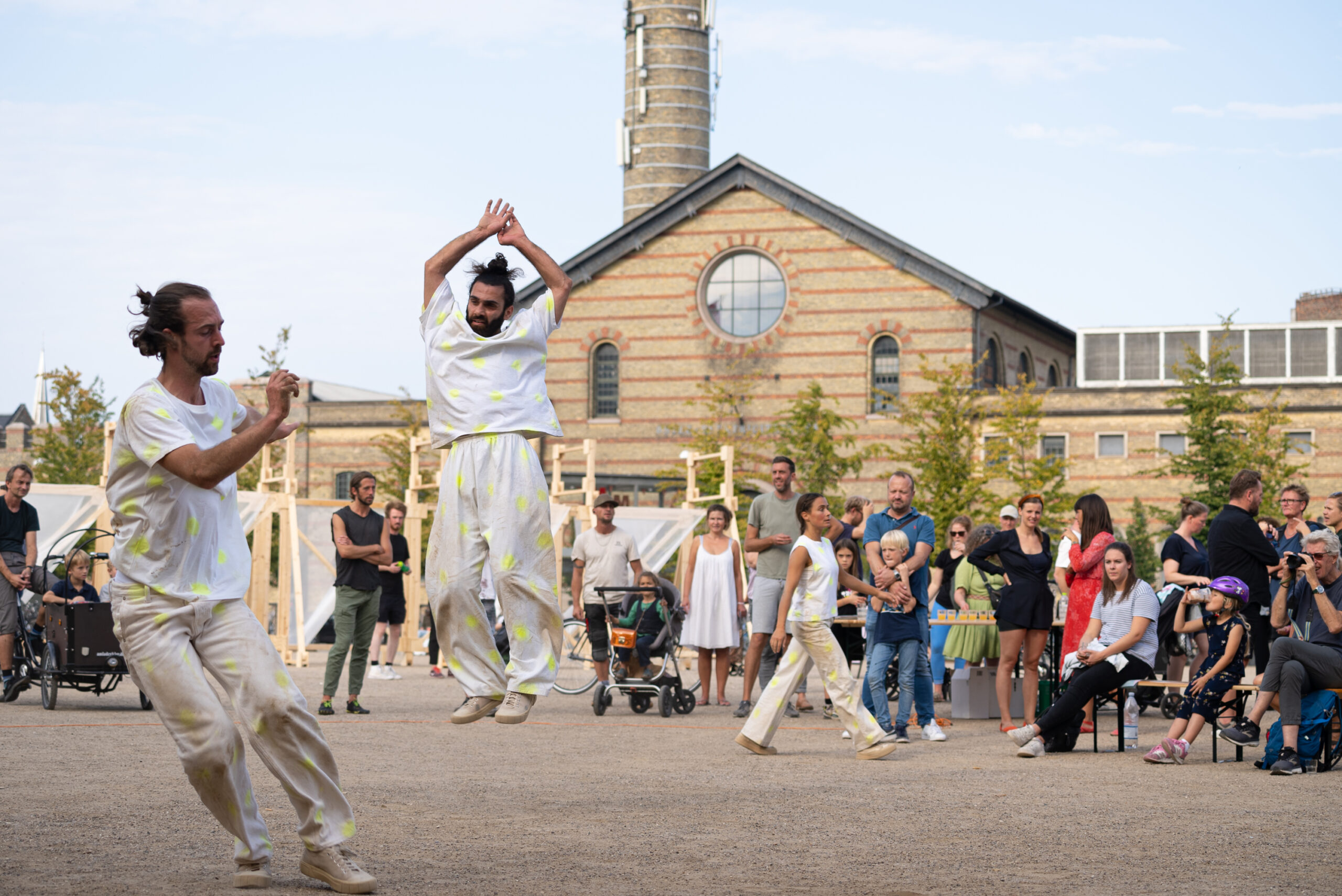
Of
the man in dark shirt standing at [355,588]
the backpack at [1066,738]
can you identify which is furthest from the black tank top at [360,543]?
the backpack at [1066,738]

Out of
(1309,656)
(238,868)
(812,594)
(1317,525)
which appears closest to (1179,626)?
(1317,525)

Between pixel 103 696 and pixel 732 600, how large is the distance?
23.0 feet

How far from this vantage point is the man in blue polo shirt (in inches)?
480

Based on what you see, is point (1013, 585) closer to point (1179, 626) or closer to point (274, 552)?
point (1179, 626)

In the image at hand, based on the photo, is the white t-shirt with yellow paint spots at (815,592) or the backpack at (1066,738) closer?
the white t-shirt with yellow paint spots at (815,592)

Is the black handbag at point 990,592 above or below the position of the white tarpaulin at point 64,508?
below

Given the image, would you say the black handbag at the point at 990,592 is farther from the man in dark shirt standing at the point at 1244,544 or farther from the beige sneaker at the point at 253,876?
the beige sneaker at the point at 253,876

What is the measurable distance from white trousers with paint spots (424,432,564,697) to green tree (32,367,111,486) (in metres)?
34.3

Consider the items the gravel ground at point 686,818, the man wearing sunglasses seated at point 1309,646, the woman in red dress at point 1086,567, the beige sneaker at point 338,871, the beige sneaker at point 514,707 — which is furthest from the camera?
the woman in red dress at point 1086,567

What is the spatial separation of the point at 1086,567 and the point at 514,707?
7171 millimetres

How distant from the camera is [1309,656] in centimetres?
1007

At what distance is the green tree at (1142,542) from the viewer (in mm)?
38875

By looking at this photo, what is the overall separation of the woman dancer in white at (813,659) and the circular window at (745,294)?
109 feet

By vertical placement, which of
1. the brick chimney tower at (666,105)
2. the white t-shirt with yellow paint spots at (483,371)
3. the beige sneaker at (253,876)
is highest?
the brick chimney tower at (666,105)
